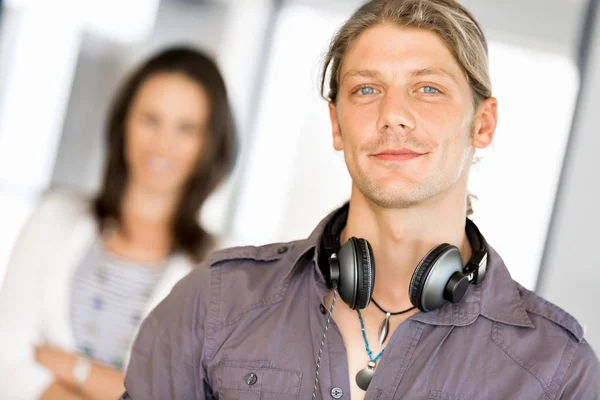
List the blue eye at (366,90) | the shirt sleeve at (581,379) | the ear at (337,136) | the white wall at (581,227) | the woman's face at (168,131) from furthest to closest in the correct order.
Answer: the woman's face at (168,131) < the white wall at (581,227) < the ear at (337,136) < the blue eye at (366,90) < the shirt sleeve at (581,379)

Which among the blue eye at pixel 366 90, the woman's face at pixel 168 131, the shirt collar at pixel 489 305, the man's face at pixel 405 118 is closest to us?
the shirt collar at pixel 489 305

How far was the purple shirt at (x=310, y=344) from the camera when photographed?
1.65m

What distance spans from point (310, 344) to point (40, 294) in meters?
1.69

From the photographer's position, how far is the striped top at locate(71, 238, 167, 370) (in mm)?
3010

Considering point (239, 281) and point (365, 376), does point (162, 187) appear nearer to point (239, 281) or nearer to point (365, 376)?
point (239, 281)

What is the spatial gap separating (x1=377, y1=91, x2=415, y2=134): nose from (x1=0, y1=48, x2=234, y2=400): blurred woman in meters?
1.51

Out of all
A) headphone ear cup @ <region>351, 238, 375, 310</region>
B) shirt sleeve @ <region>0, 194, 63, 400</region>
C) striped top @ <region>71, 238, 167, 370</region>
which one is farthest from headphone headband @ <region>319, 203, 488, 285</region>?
shirt sleeve @ <region>0, 194, 63, 400</region>

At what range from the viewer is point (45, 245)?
10.1 ft

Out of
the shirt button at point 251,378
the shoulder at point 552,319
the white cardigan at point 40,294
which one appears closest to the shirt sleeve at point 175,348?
the shirt button at point 251,378

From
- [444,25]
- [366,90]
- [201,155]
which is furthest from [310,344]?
[201,155]

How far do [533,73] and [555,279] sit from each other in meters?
0.94

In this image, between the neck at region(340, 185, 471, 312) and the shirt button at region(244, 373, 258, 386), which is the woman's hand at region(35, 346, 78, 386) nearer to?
the shirt button at region(244, 373, 258, 386)

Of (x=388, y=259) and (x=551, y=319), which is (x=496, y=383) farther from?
(x=388, y=259)

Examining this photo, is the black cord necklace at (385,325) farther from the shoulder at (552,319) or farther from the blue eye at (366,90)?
the blue eye at (366,90)
